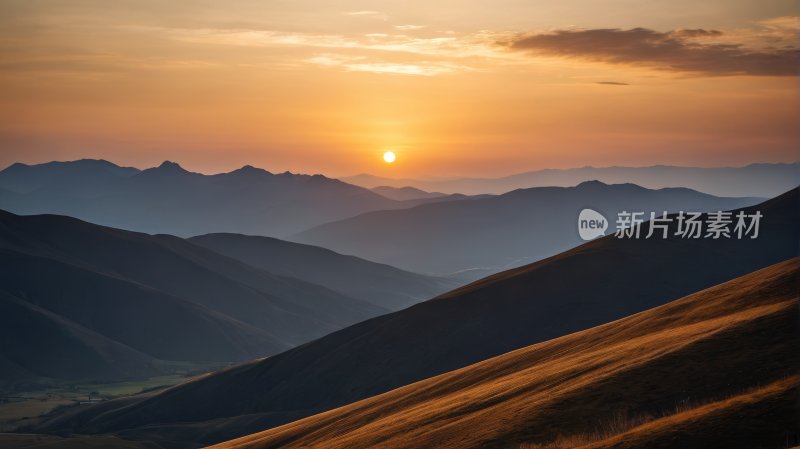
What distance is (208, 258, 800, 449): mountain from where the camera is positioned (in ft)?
62.1

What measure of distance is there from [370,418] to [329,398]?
108557 mm

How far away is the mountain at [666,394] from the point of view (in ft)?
62.1

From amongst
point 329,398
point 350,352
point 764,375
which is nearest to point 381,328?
point 350,352

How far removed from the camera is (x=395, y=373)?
498 ft

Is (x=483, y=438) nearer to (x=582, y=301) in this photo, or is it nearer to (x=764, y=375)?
(x=764, y=375)

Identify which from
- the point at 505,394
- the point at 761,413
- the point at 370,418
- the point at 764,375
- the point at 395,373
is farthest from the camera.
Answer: the point at 395,373

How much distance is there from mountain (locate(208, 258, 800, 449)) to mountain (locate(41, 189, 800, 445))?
107487mm

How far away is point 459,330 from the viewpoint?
6412 inches
